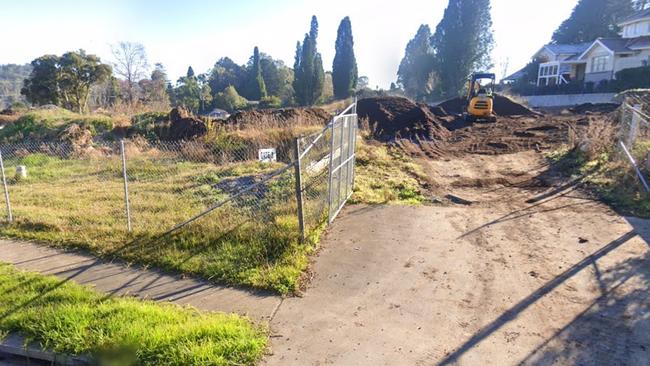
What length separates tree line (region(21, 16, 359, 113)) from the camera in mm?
32531

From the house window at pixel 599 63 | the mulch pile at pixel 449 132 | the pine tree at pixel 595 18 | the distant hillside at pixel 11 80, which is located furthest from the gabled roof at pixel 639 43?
the distant hillside at pixel 11 80

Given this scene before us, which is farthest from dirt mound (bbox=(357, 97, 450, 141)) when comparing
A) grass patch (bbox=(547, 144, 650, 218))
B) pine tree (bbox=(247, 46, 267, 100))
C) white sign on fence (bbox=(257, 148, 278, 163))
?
pine tree (bbox=(247, 46, 267, 100))

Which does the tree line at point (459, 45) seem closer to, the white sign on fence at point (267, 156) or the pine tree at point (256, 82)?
the pine tree at point (256, 82)

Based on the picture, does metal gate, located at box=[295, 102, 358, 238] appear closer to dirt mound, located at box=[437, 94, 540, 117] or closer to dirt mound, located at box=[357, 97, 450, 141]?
dirt mound, located at box=[357, 97, 450, 141]

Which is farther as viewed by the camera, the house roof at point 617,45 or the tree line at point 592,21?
the tree line at point 592,21

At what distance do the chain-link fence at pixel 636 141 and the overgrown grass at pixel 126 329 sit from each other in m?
7.92

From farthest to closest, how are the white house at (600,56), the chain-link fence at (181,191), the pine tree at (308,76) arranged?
the pine tree at (308,76) → the white house at (600,56) → the chain-link fence at (181,191)

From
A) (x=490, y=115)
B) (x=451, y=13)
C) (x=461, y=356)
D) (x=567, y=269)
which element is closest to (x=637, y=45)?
(x=451, y=13)

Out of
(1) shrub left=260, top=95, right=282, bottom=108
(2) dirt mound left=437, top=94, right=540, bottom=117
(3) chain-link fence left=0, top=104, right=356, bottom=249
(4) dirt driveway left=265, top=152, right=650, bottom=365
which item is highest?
(1) shrub left=260, top=95, right=282, bottom=108

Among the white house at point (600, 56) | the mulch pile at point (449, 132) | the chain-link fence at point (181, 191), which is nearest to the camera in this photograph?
the chain-link fence at point (181, 191)

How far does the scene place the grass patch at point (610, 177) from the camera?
6969mm

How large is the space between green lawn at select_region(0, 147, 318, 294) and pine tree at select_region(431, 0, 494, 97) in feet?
124

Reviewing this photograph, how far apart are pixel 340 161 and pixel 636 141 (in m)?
7.58

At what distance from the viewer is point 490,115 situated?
23.2 m
